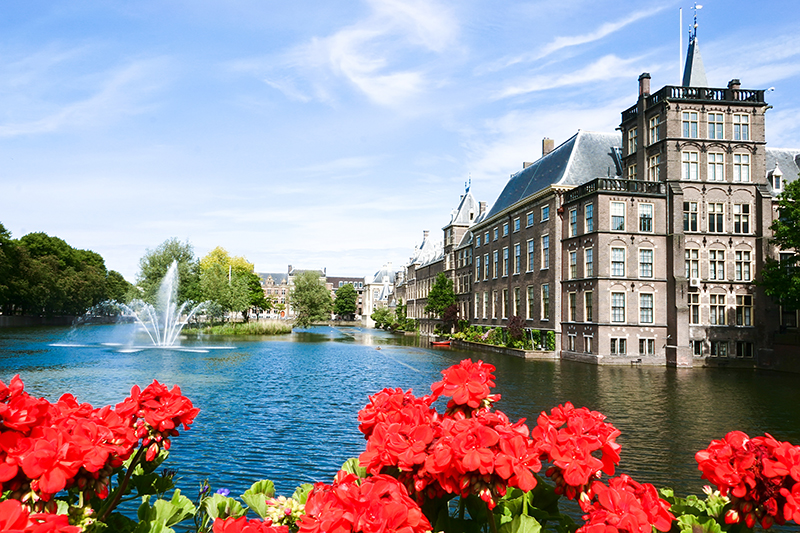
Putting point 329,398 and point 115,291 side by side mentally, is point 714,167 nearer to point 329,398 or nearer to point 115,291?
point 329,398

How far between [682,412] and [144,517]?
20093mm

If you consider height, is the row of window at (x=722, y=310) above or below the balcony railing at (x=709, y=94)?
below

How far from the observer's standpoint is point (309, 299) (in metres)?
91.3

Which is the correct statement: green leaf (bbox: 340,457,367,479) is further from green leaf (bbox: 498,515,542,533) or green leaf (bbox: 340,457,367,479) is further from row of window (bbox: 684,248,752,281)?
row of window (bbox: 684,248,752,281)

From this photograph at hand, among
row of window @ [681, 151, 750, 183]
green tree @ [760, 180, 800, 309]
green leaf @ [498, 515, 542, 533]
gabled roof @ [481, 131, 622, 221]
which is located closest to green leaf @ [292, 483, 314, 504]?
green leaf @ [498, 515, 542, 533]

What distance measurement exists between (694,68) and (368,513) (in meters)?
47.9

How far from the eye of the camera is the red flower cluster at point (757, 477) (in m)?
3.50

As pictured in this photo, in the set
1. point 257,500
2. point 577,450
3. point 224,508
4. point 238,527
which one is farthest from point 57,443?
point 577,450

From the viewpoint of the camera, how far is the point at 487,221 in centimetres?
6106

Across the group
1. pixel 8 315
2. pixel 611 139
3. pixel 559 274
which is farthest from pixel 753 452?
pixel 8 315

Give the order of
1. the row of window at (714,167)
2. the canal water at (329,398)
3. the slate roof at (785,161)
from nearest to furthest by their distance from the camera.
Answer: the canal water at (329,398)
the row of window at (714,167)
the slate roof at (785,161)

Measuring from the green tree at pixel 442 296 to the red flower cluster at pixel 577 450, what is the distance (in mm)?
69332

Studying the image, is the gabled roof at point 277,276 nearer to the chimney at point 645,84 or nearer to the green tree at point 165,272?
the green tree at point 165,272

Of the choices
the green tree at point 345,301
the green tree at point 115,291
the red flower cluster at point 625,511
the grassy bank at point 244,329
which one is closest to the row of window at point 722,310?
the red flower cluster at point 625,511
